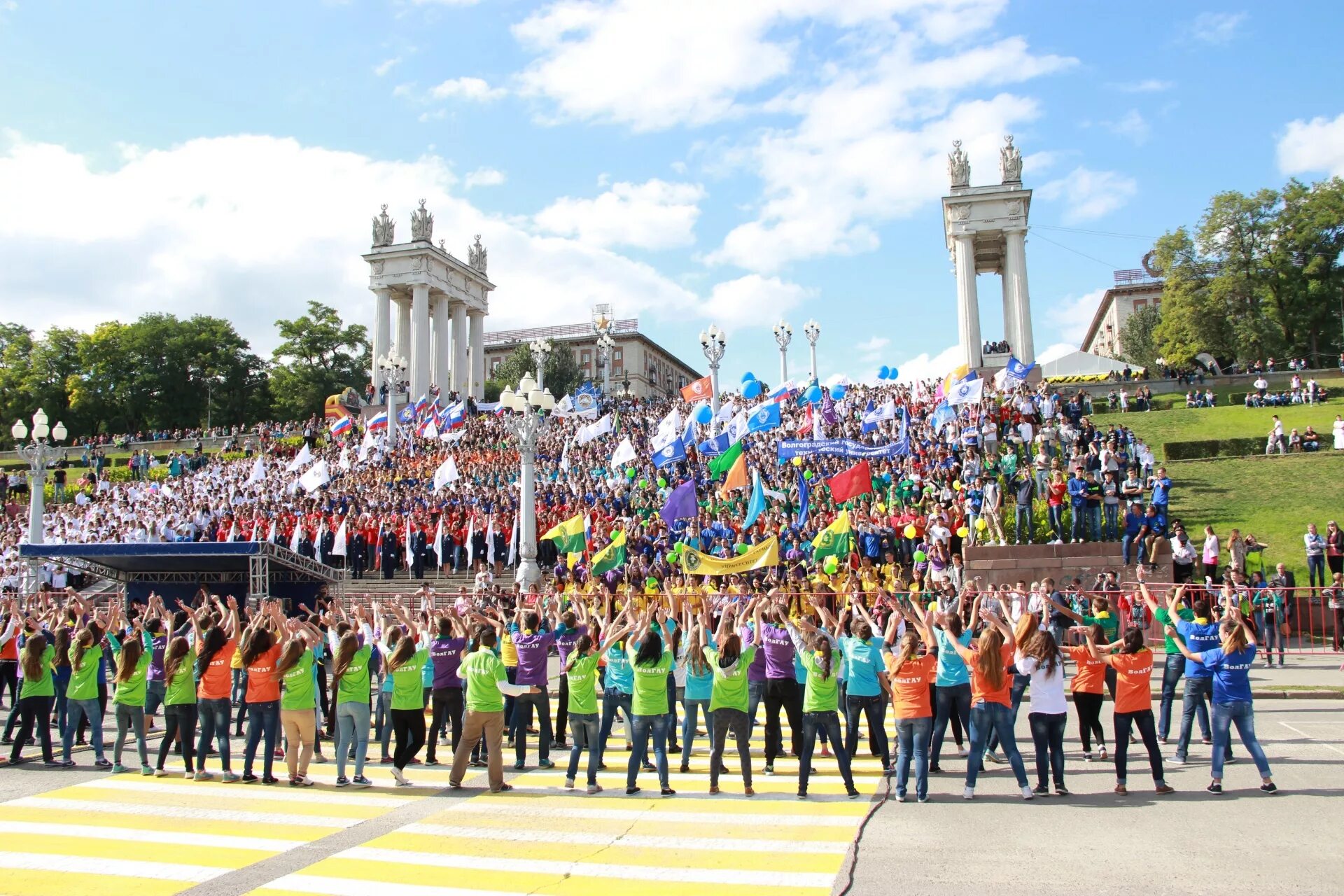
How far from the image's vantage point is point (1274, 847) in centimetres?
726

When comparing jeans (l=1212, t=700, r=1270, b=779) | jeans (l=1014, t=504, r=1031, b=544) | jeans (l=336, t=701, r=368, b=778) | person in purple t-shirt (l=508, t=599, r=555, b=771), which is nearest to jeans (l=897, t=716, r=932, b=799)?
jeans (l=1212, t=700, r=1270, b=779)

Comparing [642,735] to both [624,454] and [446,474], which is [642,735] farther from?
[446,474]

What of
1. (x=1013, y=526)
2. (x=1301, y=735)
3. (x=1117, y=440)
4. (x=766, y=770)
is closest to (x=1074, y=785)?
(x=766, y=770)

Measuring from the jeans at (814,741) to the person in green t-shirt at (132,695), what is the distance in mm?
7491

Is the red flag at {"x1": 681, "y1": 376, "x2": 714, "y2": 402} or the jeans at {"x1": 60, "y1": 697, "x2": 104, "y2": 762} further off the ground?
the red flag at {"x1": 681, "y1": 376, "x2": 714, "y2": 402}

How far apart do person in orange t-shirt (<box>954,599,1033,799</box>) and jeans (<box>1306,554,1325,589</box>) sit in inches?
559

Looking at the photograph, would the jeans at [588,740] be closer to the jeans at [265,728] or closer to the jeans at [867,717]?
the jeans at [867,717]

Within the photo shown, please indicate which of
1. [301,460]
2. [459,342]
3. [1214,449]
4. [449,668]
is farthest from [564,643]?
[459,342]

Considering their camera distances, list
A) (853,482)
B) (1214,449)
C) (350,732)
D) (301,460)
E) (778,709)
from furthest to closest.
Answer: (301,460) → (1214,449) → (853,482) → (778,709) → (350,732)

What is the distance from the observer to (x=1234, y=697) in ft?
30.0

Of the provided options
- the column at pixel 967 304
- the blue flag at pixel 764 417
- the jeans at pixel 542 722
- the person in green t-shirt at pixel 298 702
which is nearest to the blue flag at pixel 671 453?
the blue flag at pixel 764 417

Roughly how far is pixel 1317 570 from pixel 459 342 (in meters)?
64.6

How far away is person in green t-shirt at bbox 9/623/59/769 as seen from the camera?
38.5 ft

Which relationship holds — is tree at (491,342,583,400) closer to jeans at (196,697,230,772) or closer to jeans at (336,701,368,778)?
jeans at (196,697,230,772)
